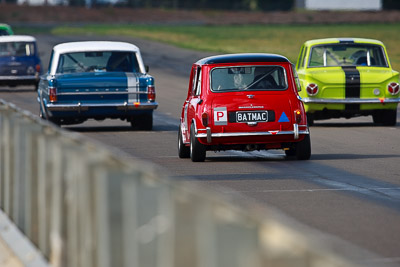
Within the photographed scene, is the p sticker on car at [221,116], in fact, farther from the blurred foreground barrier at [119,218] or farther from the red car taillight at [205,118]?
the blurred foreground barrier at [119,218]

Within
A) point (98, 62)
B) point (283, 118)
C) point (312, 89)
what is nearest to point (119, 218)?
point (283, 118)

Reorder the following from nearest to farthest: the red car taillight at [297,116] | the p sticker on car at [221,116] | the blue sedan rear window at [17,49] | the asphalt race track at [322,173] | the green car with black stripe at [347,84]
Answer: the asphalt race track at [322,173] → the p sticker on car at [221,116] → the red car taillight at [297,116] → the green car with black stripe at [347,84] → the blue sedan rear window at [17,49]

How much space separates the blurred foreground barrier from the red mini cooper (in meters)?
6.47

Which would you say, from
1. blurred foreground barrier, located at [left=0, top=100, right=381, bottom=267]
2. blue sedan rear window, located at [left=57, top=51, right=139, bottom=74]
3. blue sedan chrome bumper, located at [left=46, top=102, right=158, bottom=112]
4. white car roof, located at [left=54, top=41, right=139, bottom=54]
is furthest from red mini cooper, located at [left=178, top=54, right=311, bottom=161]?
blurred foreground barrier, located at [left=0, top=100, right=381, bottom=267]

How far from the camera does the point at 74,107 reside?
2081cm

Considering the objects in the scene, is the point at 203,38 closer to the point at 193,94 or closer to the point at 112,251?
the point at 193,94

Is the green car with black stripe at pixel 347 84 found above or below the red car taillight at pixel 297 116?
below

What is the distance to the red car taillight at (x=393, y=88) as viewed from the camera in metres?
21.5

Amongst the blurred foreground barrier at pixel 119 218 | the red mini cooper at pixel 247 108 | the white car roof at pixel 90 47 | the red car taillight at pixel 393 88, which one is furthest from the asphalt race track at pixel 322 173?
the blurred foreground barrier at pixel 119 218

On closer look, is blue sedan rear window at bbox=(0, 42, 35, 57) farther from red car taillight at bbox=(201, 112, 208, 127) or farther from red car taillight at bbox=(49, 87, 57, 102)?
red car taillight at bbox=(201, 112, 208, 127)

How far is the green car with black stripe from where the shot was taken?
Result: 70.2 feet

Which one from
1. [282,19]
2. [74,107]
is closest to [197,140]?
[74,107]

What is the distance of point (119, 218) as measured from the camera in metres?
5.34

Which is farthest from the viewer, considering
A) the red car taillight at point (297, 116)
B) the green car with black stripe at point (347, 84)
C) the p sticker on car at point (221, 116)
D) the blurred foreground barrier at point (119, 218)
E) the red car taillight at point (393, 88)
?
the red car taillight at point (393, 88)
